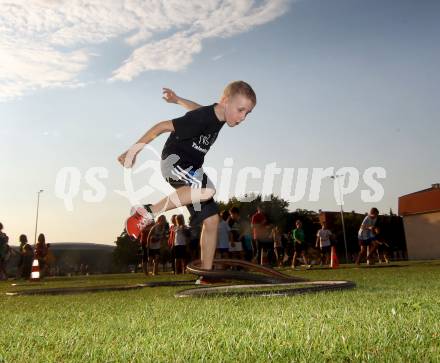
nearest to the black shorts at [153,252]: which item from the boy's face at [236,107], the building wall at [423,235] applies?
the boy's face at [236,107]

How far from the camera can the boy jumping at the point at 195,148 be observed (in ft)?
17.1

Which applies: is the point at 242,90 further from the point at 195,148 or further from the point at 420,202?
the point at 420,202

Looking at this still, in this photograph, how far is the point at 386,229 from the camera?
249 feet

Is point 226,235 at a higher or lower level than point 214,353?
higher

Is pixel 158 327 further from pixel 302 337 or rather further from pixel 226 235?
pixel 226 235

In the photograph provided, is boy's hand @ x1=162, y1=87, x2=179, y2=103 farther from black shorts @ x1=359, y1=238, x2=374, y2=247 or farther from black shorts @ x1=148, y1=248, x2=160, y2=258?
black shorts @ x1=359, y1=238, x2=374, y2=247

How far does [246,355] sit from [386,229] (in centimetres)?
7936

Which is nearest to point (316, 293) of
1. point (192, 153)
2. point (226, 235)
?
point (192, 153)

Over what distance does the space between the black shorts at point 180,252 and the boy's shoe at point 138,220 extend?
870 cm

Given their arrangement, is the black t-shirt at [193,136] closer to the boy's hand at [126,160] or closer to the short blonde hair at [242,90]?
the short blonde hair at [242,90]

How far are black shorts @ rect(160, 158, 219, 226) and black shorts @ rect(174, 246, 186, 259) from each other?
922 centimetres

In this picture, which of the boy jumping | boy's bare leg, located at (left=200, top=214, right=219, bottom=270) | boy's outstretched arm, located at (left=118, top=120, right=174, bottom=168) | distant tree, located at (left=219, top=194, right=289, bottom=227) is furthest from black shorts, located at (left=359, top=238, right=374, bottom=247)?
distant tree, located at (left=219, top=194, right=289, bottom=227)

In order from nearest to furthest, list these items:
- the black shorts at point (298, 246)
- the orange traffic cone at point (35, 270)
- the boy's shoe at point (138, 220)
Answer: the boy's shoe at point (138, 220)
the orange traffic cone at point (35, 270)
the black shorts at point (298, 246)

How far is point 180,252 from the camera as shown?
1502 centimetres
